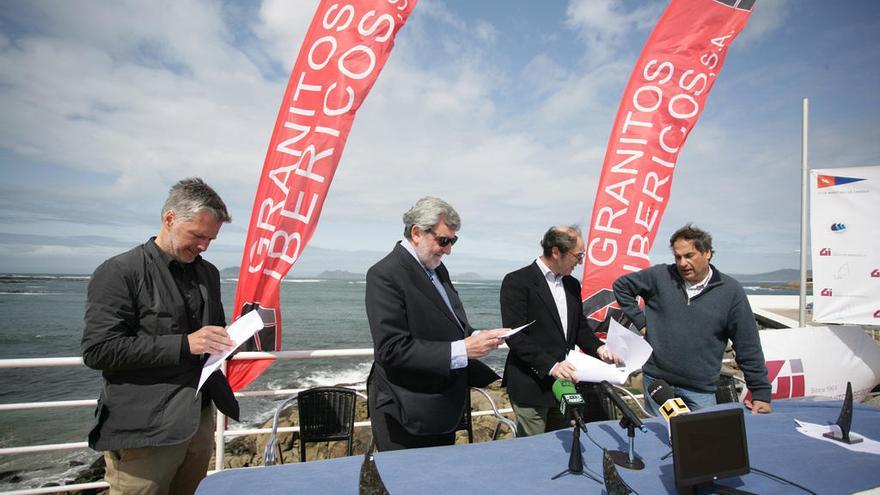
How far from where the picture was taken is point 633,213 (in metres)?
4.36

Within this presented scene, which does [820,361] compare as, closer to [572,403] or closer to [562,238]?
[562,238]

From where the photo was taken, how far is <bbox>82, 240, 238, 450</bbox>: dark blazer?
156 cm

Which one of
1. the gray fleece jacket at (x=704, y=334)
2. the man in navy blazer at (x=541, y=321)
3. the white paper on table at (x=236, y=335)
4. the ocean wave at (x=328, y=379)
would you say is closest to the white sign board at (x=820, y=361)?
the gray fleece jacket at (x=704, y=334)

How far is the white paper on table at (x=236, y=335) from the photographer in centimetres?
167

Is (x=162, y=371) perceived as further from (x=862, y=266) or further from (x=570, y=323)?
(x=862, y=266)

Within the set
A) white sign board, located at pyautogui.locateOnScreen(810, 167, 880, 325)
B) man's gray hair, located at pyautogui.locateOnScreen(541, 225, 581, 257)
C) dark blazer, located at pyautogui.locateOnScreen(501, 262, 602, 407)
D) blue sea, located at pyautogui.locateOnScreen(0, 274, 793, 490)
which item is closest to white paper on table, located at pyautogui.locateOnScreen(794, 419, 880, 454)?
dark blazer, located at pyautogui.locateOnScreen(501, 262, 602, 407)

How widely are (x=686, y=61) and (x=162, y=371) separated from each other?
5.42m

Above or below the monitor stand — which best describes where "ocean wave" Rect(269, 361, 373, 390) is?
below

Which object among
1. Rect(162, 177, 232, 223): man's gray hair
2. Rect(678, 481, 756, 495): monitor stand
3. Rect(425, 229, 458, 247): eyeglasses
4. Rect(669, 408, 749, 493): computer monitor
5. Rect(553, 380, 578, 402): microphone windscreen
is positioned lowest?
Rect(678, 481, 756, 495): monitor stand

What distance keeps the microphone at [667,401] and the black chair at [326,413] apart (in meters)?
1.82

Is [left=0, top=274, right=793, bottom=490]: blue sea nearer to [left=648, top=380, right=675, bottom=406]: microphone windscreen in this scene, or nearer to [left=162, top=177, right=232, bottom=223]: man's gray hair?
[left=162, top=177, right=232, bottom=223]: man's gray hair

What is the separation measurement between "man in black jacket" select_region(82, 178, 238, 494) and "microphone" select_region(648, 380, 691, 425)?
69.8 inches

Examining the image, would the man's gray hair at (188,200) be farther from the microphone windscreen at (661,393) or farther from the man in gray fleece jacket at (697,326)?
the man in gray fleece jacket at (697,326)

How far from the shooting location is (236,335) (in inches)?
68.5
